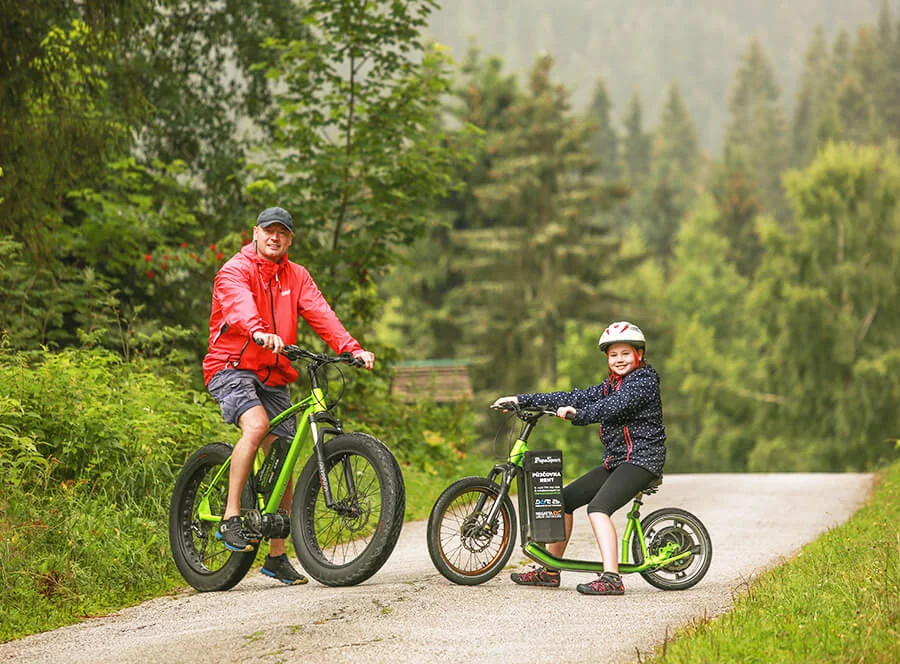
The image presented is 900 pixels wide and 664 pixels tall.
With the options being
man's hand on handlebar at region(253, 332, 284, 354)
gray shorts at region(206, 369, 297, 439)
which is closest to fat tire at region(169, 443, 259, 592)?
gray shorts at region(206, 369, 297, 439)

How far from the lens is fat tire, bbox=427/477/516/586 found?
693 cm

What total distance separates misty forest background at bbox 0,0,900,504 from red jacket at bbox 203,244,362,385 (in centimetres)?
179

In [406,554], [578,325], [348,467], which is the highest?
[578,325]

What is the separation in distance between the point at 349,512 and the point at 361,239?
8.09 metres

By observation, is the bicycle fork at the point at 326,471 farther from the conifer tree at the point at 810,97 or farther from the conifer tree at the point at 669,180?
the conifer tree at the point at 810,97

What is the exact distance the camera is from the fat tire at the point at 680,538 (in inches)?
285

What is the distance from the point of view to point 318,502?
271 inches

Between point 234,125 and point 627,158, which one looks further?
point 627,158

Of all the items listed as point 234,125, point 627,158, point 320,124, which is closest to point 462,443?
point 320,124

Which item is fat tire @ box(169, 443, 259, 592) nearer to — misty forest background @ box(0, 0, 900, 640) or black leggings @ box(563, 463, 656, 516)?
misty forest background @ box(0, 0, 900, 640)

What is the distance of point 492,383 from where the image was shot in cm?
4912

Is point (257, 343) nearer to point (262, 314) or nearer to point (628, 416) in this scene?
point (262, 314)

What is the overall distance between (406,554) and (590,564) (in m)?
2.22

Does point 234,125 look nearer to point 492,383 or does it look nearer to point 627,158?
point 492,383
